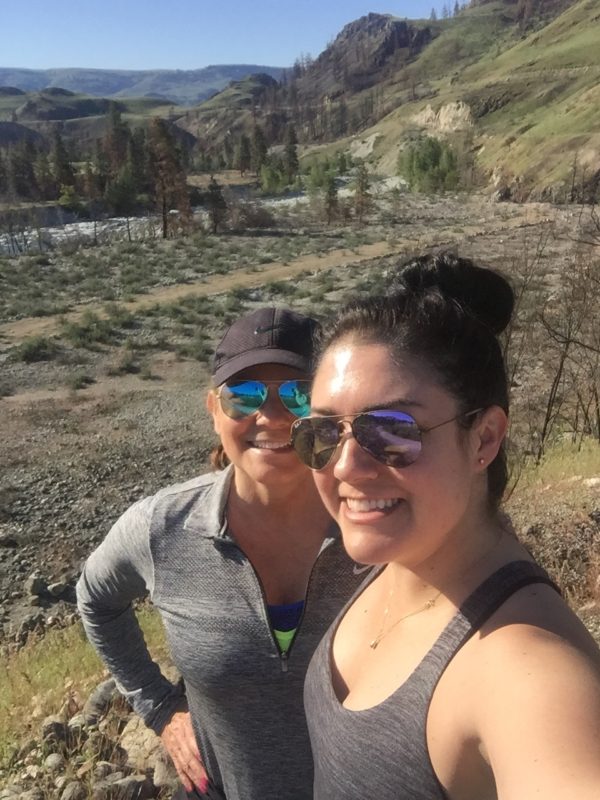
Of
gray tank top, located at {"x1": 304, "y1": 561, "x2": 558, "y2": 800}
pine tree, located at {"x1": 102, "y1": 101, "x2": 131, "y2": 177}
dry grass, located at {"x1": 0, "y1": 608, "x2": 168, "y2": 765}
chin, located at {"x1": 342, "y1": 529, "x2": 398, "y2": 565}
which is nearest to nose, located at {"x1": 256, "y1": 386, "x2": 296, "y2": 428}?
chin, located at {"x1": 342, "y1": 529, "x2": 398, "y2": 565}

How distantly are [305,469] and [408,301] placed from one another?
70cm

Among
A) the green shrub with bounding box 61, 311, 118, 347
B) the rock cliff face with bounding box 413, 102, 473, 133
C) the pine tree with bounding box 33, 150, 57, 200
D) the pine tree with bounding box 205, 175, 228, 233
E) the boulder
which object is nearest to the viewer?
the boulder

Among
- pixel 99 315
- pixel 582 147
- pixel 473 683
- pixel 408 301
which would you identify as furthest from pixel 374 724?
pixel 582 147

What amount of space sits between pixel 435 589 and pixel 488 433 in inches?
12.8

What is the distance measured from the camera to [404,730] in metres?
1.25

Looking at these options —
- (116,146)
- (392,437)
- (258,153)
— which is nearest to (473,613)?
(392,437)

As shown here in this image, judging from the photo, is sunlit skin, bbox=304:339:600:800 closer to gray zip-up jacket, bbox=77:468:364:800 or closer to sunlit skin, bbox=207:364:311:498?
gray zip-up jacket, bbox=77:468:364:800

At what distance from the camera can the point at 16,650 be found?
22.0 ft

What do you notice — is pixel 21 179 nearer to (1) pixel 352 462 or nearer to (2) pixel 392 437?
(1) pixel 352 462

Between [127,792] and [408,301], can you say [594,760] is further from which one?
[127,792]

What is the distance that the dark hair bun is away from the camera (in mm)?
1538

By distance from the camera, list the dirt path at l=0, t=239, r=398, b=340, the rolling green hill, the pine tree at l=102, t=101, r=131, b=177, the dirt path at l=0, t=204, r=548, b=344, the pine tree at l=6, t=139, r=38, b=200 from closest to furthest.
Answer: the dirt path at l=0, t=239, r=398, b=340, the dirt path at l=0, t=204, r=548, b=344, the rolling green hill, the pine tree at l=6, t=139, r=38, b=200, the pine tree at l=102, t=101, r=131, b=177

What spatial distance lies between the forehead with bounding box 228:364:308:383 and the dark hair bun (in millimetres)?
595

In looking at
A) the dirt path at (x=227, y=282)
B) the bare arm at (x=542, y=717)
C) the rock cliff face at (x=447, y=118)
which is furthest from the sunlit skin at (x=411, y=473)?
the rock cliff face at (x=447, y=118)
